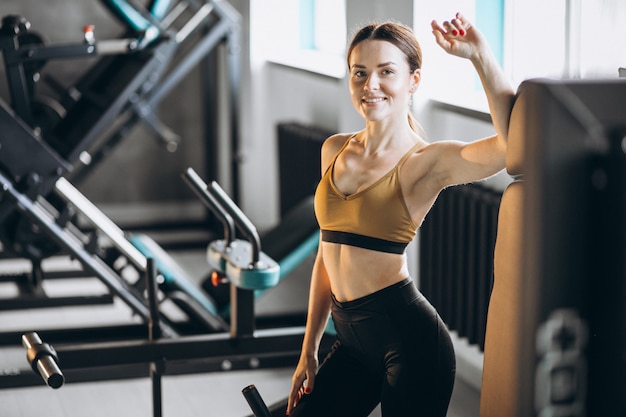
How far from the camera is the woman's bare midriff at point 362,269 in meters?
1.61

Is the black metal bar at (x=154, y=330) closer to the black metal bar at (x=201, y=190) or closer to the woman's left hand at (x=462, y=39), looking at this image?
→ the black metal bar at (x=201, y=190)

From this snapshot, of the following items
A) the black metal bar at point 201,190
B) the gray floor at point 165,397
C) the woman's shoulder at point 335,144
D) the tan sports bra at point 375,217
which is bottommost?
the gray floor at point 165,397

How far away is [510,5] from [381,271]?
227 centimetres

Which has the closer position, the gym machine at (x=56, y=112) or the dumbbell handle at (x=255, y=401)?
the dumbbell handle at (x=255, y=401)

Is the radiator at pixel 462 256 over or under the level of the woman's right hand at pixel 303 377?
under

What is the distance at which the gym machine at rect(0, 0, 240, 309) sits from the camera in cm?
365

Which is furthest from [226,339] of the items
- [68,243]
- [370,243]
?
[370,243]

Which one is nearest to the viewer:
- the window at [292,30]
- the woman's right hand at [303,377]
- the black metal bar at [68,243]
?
the woman's right hand at [303,377]

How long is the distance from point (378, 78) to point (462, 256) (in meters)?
1.91

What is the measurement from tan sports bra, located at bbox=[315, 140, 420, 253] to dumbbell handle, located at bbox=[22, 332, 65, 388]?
0.66 meters

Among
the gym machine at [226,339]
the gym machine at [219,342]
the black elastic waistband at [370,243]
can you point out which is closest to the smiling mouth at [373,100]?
the black elastic waistband at [370,243]

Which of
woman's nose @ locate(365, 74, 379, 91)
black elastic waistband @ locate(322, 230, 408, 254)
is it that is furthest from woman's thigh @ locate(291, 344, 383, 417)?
woman's nose @ locate(365, 74, 379, 91)

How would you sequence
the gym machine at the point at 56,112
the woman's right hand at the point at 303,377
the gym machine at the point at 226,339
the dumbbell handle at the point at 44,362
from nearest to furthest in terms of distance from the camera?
the woman's right hand at the point at 303,377, the dumbbell handle at the point at 44,362, the gym machine at the point at 226,339, the gym machine at the point at 56,112

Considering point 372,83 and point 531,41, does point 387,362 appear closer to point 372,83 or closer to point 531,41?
point 372,83
